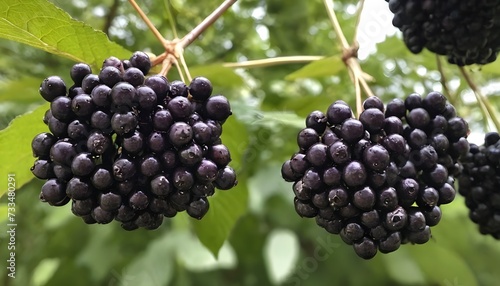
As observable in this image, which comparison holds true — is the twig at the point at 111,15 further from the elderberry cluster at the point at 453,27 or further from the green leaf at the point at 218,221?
the elderberry cluster at the point at 453,27

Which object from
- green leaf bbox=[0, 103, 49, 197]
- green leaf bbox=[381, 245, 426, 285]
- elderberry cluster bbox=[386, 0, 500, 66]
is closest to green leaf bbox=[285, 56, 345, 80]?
elderberry cluster bbox=[386, 0, 500, 66]

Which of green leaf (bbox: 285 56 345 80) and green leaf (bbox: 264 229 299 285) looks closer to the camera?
green leaf (bbox: 285 56 345 80)

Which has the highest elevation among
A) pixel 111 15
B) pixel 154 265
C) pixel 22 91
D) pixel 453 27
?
pixel 111 15

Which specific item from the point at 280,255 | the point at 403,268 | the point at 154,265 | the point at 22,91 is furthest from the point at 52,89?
the point at 403,268

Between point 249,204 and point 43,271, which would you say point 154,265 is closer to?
point 249,204

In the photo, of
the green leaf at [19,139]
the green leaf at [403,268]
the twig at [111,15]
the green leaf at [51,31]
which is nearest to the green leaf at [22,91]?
the twig at [111,15]

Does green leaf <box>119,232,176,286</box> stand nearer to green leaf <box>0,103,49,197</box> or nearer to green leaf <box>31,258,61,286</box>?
green leaf <box>31,258,61,286</box>
